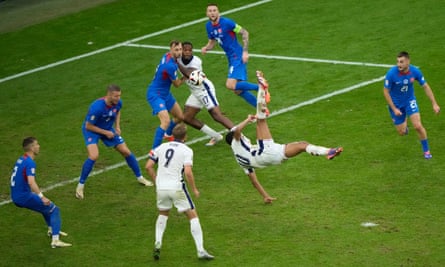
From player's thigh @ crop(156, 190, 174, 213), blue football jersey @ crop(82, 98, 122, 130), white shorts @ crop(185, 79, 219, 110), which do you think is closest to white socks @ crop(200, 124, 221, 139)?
white shorts @ crop(185, 79, 219, 110)

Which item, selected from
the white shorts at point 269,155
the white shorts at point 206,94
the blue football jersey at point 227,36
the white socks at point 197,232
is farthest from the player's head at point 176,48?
the white socks at point 197,232

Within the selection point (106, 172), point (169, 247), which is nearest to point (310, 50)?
point (106, 172)

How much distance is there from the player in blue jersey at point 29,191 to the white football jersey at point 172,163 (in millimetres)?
2079

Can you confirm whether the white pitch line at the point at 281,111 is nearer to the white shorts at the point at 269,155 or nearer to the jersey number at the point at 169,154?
the white shorts at the point at 269,155

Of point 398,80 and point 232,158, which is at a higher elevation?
point 398,80

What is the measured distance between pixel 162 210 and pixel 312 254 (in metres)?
2.46

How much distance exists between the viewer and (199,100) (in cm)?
2022

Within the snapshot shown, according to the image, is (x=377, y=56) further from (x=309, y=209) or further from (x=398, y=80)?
(x=309, y=209)

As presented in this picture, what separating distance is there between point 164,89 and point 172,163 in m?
5.23

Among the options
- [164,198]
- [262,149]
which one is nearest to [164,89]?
[262,149]

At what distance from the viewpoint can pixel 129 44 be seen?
28.2m

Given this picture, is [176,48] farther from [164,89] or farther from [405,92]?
[405,92]

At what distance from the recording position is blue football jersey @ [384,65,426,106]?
61.1 ft

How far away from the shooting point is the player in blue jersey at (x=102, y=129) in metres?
17.8
